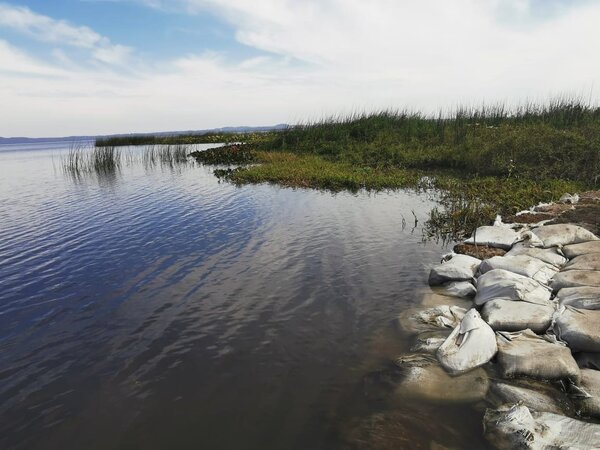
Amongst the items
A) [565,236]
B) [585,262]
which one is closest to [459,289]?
[585,262]

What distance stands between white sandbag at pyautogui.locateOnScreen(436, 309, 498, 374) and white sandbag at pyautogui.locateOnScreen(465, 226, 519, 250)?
382cm

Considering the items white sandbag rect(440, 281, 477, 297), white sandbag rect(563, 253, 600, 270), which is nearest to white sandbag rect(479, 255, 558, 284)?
white sandbag rect(563, 253, 600, 270)

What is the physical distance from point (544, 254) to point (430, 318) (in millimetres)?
2922

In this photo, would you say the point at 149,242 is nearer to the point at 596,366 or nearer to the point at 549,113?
the point at 596,366

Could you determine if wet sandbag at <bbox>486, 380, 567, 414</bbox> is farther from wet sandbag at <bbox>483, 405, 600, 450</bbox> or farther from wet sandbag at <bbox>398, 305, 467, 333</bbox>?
wet sandbag at <bbox>398, 305, 467, 333</bbox>

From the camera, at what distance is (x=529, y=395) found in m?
3.95

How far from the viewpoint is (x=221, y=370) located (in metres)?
4.75

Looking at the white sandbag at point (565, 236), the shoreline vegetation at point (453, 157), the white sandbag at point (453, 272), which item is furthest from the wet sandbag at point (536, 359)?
the shoreline vegetation at point (453, 157)

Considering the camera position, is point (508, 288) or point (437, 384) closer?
point (437, 384)

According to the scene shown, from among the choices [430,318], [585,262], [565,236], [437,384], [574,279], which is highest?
[565,236]

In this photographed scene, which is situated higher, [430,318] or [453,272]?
[453,272]

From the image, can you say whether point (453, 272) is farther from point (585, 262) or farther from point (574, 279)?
point (585, 262)

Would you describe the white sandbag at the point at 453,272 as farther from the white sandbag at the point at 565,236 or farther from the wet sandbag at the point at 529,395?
the wet sandbag at the point at 529,395

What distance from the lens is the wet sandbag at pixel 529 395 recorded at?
3.81 meters
